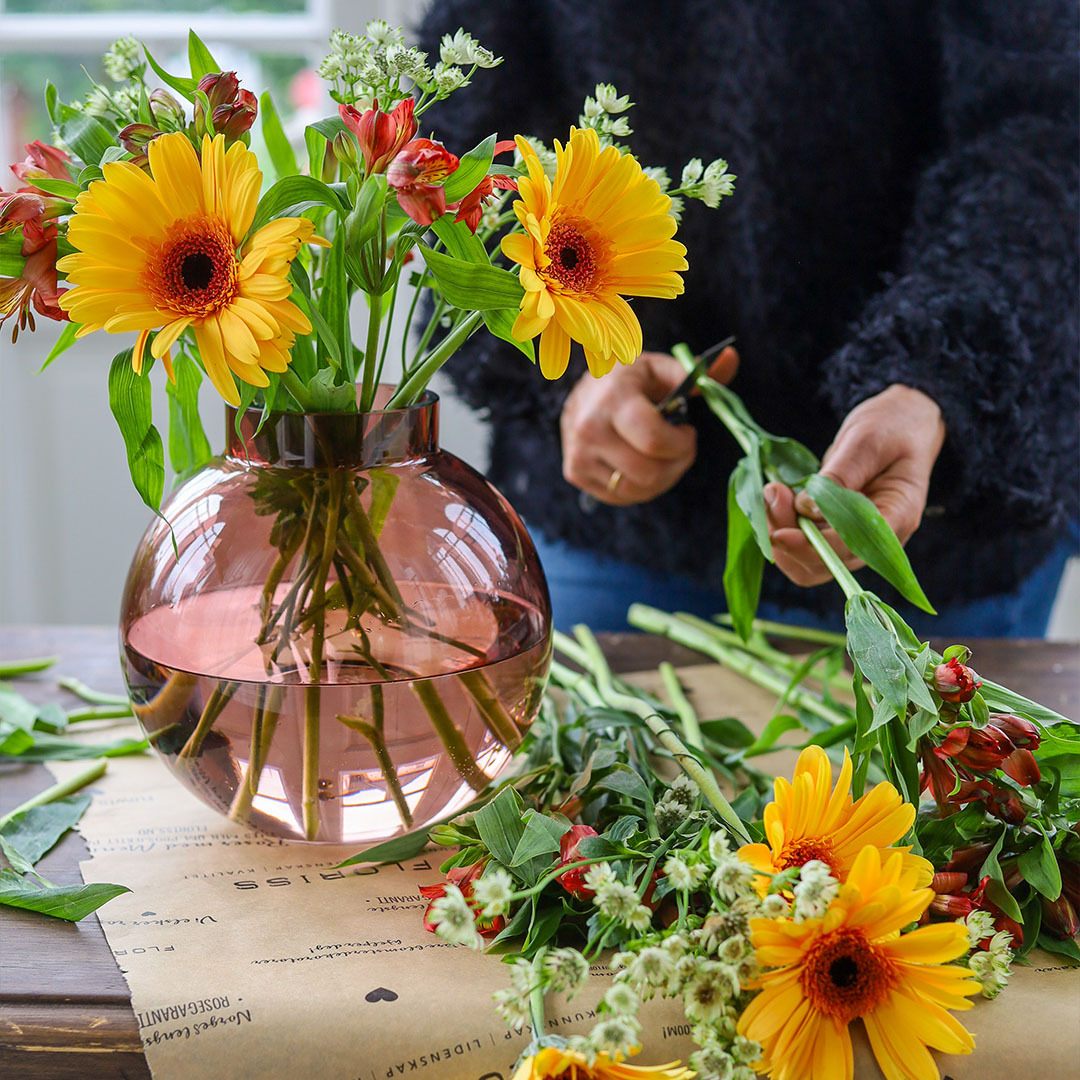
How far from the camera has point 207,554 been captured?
1.42 feet

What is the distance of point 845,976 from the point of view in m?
0.34

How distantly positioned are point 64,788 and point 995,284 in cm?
66

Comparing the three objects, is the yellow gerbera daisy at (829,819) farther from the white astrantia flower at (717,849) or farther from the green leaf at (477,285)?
the green leaf at (477,285)

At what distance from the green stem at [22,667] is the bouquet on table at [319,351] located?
32 centimetres

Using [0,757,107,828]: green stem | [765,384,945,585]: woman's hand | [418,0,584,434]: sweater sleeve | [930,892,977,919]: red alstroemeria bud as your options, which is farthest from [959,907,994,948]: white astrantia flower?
[418,0,584,434]: sweater sleeve

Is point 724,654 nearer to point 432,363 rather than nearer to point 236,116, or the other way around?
point 432,363

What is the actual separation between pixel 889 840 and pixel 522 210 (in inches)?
9.5

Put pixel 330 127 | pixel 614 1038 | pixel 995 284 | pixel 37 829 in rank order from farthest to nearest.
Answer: pixel 995 284
pixel 37 829
pixel 330 127
pixel 614 1038

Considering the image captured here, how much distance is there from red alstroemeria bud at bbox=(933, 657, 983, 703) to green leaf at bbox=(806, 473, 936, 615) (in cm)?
9

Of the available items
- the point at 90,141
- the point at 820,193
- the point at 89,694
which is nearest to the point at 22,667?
the point at 89,694

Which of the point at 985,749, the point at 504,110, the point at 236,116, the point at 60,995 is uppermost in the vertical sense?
the point at 504,110

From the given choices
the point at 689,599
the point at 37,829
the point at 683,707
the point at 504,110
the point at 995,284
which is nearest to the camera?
the point at 37,829

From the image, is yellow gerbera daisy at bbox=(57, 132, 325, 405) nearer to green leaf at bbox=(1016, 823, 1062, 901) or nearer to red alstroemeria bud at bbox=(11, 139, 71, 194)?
red alstroemeria bud at bbox=(11, 139, 71, 194)

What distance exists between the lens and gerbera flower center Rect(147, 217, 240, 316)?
1.12ft
